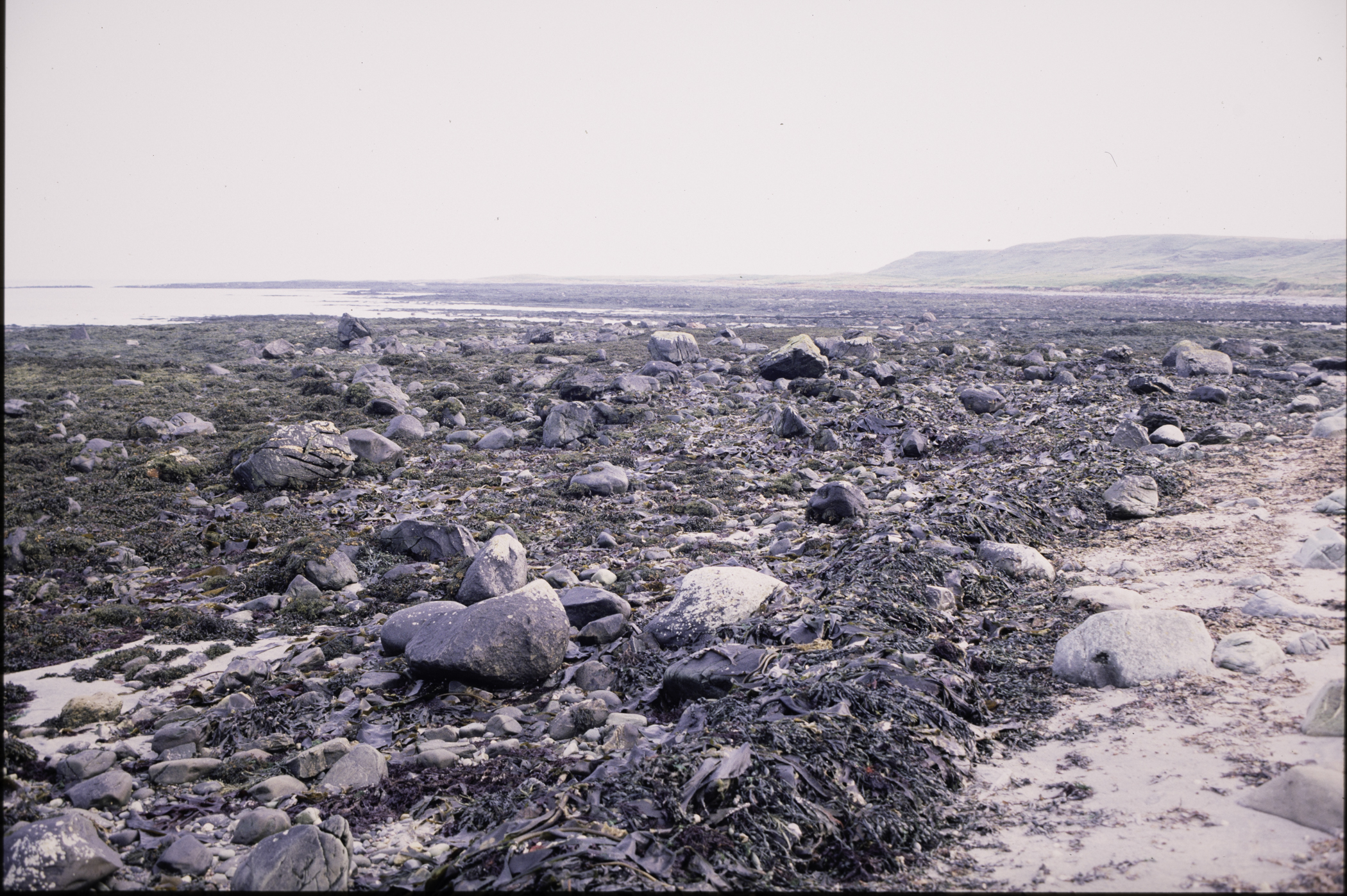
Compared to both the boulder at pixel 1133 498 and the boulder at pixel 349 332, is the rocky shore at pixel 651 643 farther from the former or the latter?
the boulder at pixel 349 332

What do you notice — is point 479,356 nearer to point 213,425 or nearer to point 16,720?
point 213,425

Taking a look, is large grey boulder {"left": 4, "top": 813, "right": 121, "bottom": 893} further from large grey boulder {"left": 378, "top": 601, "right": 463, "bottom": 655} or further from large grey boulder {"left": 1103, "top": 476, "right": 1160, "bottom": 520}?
large grey boulder {"left": 1103, "top": 476, "right": 1160, "bottom": 520}

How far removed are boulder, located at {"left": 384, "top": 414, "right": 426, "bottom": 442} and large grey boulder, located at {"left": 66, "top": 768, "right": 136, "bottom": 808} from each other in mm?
8669

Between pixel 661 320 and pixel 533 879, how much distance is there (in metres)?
39.8

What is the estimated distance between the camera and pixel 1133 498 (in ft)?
22.9

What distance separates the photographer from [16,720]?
465cm

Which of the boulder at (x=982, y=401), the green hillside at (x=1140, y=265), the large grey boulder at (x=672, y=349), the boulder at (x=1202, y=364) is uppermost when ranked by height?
the green hillside at (x=1140, y=265)

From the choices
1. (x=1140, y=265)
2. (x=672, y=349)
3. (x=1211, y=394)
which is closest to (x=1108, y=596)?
(x=1211, y=394)

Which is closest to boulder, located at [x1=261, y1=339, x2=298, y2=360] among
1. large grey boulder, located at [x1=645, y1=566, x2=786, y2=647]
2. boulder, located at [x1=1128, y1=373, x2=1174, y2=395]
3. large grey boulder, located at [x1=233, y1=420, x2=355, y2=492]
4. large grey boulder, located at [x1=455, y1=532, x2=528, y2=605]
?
large grey boulder, located at [x1=233, y1=420, x2=355, y2=492]

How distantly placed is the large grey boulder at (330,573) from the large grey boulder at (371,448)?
3959mm

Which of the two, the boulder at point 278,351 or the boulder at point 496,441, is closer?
the boulder at point 496,441

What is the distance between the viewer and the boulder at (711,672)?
4.73 meters

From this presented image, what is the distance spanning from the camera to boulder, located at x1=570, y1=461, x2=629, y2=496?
965 centimetres

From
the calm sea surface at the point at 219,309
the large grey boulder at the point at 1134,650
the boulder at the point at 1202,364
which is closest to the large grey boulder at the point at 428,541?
the large grey boulder at the point at 1134,650
